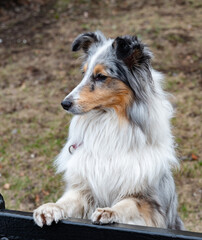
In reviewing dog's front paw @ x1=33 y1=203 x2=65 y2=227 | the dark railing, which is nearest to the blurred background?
dog's front paw @ x1=33 y1=203 x2=65 y2=227

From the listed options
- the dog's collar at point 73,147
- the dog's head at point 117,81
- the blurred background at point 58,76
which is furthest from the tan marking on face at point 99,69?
the blurred background at point 58,76

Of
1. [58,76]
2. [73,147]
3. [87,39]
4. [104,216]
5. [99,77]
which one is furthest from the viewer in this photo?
[58,76]

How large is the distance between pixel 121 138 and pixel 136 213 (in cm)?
54

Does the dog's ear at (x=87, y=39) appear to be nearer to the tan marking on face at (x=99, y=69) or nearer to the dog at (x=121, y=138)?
the dog at (x=121, y=138)

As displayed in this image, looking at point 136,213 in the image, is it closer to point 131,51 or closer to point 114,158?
point 114,158

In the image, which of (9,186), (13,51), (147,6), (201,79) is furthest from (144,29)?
(9,186)

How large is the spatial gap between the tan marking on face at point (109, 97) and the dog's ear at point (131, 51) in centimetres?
17

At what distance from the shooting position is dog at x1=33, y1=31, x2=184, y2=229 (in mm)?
2805

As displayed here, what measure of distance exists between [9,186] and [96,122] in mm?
2365

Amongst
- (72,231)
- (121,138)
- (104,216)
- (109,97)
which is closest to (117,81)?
(109,97)

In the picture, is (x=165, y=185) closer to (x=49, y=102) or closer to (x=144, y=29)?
(x=49, y=102)

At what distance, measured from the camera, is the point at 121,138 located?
285cm

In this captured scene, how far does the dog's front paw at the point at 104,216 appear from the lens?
7.09ft

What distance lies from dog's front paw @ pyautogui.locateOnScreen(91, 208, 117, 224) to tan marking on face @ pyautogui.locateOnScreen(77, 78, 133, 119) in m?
0.77
